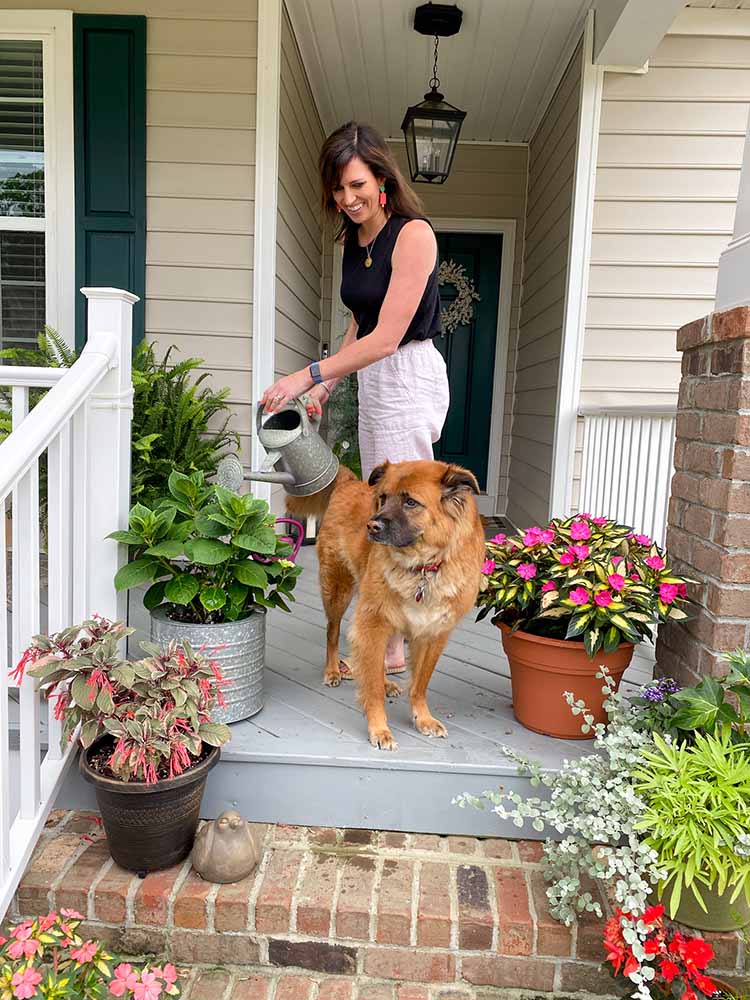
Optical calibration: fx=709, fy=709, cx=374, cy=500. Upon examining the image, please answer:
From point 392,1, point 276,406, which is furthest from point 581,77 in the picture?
point 276,406

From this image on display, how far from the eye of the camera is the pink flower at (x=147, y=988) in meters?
1.30

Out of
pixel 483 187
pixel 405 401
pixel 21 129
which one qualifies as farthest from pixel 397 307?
pixel 483 187

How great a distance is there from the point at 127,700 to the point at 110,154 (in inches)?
113

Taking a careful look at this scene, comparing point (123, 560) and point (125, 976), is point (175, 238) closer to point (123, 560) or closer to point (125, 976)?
point (123, 560)

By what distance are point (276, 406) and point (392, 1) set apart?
2.76m

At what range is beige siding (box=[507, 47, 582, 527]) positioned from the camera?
13.6 feet

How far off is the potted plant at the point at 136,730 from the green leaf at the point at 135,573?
0.66ft

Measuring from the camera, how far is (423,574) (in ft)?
6.27

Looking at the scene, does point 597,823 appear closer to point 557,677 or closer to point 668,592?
point 557,677

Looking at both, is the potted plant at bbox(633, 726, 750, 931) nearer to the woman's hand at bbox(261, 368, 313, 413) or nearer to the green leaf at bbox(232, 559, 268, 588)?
the green leaf at bbox(232, 559, 268, 588)

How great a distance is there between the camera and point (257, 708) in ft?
6.79

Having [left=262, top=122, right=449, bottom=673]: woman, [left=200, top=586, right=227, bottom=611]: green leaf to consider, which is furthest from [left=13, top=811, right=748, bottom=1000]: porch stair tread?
[left=262, top=122, right=449, bottom=673]: woman

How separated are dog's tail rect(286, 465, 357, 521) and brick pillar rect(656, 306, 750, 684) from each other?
1.05m

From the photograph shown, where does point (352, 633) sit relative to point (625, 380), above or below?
below
